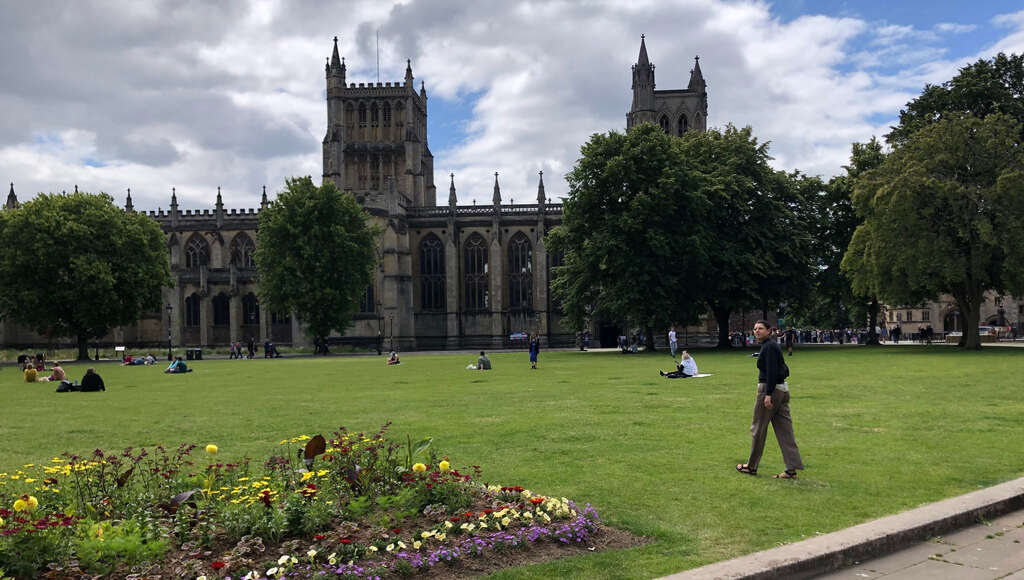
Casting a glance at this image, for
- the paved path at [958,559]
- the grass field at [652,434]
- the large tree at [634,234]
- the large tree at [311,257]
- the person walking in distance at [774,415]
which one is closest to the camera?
the paved path at [958,559]

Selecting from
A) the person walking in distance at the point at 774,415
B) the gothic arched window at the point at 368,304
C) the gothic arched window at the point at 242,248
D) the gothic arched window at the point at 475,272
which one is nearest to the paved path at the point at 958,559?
the person walking in distance at the point at 774,415

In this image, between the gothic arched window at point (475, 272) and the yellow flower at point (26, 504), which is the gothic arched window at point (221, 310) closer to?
the gothic arched window at point (475, 272)

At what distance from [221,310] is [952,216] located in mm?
65617

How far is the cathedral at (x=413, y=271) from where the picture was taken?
75.1 m

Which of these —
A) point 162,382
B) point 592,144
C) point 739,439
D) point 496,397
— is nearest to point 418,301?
point 592,144

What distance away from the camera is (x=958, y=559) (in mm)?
6324

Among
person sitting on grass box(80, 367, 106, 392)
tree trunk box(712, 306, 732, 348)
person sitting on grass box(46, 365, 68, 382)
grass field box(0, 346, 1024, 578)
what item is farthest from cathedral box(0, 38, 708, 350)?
grass field box(0, 346, 1024, 578)

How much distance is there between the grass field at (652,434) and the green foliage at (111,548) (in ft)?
8.89

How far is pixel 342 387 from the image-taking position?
2341 centimetres

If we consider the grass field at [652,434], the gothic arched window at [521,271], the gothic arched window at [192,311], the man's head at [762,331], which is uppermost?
the gothic arched window at [521,271]

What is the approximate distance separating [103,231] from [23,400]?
125 feet

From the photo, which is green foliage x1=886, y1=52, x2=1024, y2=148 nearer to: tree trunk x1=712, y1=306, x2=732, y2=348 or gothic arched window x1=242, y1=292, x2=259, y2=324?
tree trunk x1=712, y1=306, x2=732, y2=348

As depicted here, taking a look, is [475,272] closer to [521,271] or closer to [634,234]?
[521,271]

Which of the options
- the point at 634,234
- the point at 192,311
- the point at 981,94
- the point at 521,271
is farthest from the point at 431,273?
the point at 981,94
